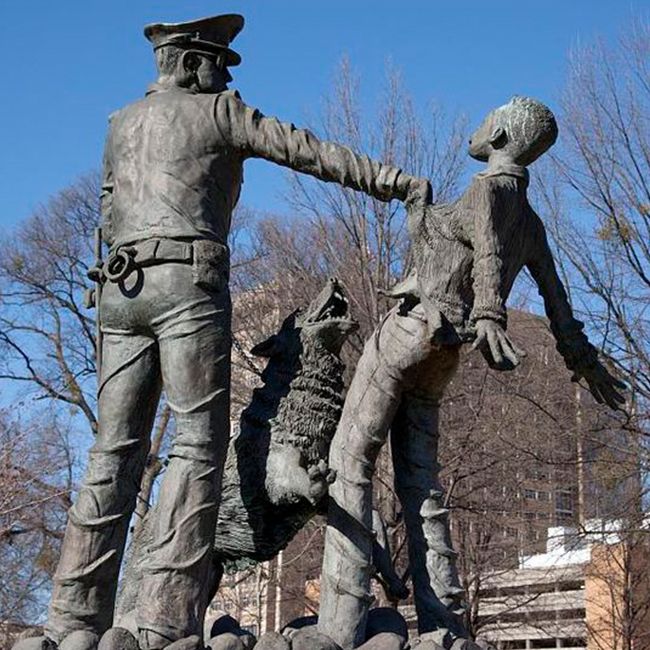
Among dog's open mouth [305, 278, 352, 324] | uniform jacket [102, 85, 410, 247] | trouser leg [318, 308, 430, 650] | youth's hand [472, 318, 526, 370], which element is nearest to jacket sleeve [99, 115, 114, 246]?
uniform jacket [102, 85, 410, 247]

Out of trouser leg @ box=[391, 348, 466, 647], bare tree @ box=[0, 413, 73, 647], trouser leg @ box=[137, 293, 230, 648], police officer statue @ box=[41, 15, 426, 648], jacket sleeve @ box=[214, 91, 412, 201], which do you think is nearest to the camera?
trouser leg @ box=[137, 293, 230, 648]

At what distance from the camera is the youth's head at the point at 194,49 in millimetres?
5688

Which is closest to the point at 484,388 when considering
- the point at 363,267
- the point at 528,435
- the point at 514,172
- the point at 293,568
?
the point at 528,435

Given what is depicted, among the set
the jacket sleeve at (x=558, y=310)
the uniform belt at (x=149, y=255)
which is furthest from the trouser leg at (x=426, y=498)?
the uniform belt at (x=149, y=255)

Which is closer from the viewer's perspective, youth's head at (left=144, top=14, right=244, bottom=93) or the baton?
the baton

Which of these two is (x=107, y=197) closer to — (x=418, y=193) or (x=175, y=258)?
(x=175, y=258)

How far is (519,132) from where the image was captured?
5656 millimetres

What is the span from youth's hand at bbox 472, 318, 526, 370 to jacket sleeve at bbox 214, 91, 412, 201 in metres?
0.69

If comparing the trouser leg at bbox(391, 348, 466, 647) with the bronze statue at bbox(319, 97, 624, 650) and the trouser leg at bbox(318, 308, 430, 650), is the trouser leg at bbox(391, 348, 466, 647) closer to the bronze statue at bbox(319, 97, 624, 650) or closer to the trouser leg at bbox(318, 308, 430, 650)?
the bronze statue at bbox(319, 97, 624, 650)

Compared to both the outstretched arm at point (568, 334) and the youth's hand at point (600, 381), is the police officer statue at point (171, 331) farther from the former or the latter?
the youth's hand at point (600, 381)

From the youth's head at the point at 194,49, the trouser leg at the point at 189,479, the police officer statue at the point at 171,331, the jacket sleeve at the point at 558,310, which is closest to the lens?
the trouser leg at the point at 189,479

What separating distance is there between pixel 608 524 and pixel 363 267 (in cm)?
547

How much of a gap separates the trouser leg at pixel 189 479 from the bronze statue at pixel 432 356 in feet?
1.96

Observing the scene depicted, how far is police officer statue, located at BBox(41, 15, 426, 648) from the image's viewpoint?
5125mm
